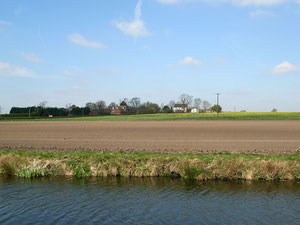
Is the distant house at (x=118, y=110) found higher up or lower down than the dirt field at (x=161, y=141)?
higher up

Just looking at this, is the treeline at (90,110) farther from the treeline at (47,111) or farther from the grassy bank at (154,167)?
the grassy bank at (154,167)

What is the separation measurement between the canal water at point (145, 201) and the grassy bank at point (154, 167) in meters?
0.70

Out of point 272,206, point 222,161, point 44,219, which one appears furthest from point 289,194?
point 44,219

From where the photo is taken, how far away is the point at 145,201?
13281mm

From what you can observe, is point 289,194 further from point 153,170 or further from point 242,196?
point 153,170

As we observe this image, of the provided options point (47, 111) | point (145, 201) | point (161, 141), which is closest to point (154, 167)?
point (145, 201)

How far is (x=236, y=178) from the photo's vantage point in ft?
56.4

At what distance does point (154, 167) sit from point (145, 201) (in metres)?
4.57

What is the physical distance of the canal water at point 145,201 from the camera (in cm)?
1129

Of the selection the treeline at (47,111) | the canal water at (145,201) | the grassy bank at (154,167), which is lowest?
the canal water at (145,201)

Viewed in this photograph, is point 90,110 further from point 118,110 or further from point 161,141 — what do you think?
point 161,141

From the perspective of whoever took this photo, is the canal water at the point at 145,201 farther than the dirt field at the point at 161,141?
No

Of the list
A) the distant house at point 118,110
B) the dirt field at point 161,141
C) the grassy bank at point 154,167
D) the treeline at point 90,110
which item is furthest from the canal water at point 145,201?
the distant house at point 118,110

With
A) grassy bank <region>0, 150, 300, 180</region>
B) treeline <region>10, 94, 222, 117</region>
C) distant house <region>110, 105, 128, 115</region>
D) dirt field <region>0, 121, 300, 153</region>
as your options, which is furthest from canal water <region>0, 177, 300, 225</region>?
distant house <region>110, 105, 128, 115</region>
